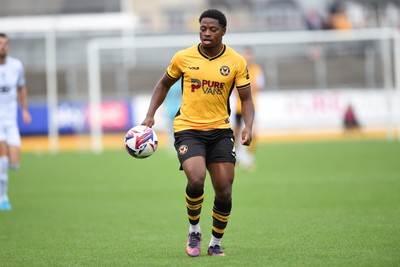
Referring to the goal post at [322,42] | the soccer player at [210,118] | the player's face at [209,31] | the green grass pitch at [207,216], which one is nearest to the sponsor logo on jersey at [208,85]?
the soccer player at [210,118]

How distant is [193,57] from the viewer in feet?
28.6

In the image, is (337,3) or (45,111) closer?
(45,111)

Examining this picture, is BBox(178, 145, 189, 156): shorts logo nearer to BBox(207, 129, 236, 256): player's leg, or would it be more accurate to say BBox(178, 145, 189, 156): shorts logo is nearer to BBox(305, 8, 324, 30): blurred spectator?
BBox(207, 129, 236, 256): player's leg

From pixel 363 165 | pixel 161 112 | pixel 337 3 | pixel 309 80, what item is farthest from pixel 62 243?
pixel 337 3

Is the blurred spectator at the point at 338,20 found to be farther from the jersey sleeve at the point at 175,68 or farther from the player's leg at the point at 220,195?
the player's leg at the point at 220,195

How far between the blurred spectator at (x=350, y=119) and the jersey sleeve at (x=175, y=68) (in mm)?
23404

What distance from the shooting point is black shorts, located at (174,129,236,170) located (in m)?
8.60

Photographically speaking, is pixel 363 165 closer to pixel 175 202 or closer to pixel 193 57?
pixel 175 202

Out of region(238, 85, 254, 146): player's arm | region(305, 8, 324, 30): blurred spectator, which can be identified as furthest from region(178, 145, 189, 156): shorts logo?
region(305, 8, 324, 30): blurred spectator

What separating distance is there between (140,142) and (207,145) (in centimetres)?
68

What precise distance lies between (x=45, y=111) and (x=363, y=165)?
16.0 m

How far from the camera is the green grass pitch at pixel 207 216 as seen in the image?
8531 millimetres

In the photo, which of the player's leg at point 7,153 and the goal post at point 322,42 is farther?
the goal post at point 322,42

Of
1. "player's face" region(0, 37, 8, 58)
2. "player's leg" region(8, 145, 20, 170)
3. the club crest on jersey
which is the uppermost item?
"player's face" region(0, 37, 8, 58)
